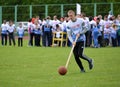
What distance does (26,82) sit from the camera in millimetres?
14484

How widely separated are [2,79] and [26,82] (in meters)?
1.15

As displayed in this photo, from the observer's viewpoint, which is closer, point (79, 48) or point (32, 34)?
point (79, 48)

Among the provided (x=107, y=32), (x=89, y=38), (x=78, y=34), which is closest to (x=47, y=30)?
(x=89, y=38)

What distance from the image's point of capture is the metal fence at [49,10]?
150ft

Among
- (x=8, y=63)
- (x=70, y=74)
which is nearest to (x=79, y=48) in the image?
(x=70, y=74)

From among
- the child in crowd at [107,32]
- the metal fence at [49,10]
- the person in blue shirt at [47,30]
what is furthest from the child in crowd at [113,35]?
the metal fence at [49,10]

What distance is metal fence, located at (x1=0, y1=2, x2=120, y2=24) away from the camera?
45781 mm

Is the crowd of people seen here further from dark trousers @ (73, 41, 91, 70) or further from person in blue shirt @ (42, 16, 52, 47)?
dark trousers @ (73, 41, 91, 70)

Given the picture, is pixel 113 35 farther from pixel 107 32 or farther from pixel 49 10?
pixel 49 10

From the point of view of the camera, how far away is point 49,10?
4891cm

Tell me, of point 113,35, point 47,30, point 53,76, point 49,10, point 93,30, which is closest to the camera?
point 53,76

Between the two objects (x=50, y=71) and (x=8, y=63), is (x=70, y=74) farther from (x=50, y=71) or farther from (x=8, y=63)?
(x=8, y=63)

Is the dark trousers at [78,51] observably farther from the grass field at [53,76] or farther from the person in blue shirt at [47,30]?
the person in blue shirt at [47,30]

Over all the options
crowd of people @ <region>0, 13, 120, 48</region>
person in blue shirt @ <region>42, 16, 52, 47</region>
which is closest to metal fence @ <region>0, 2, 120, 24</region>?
crowd of people @ <region>0, 13, 120, 48</region>
